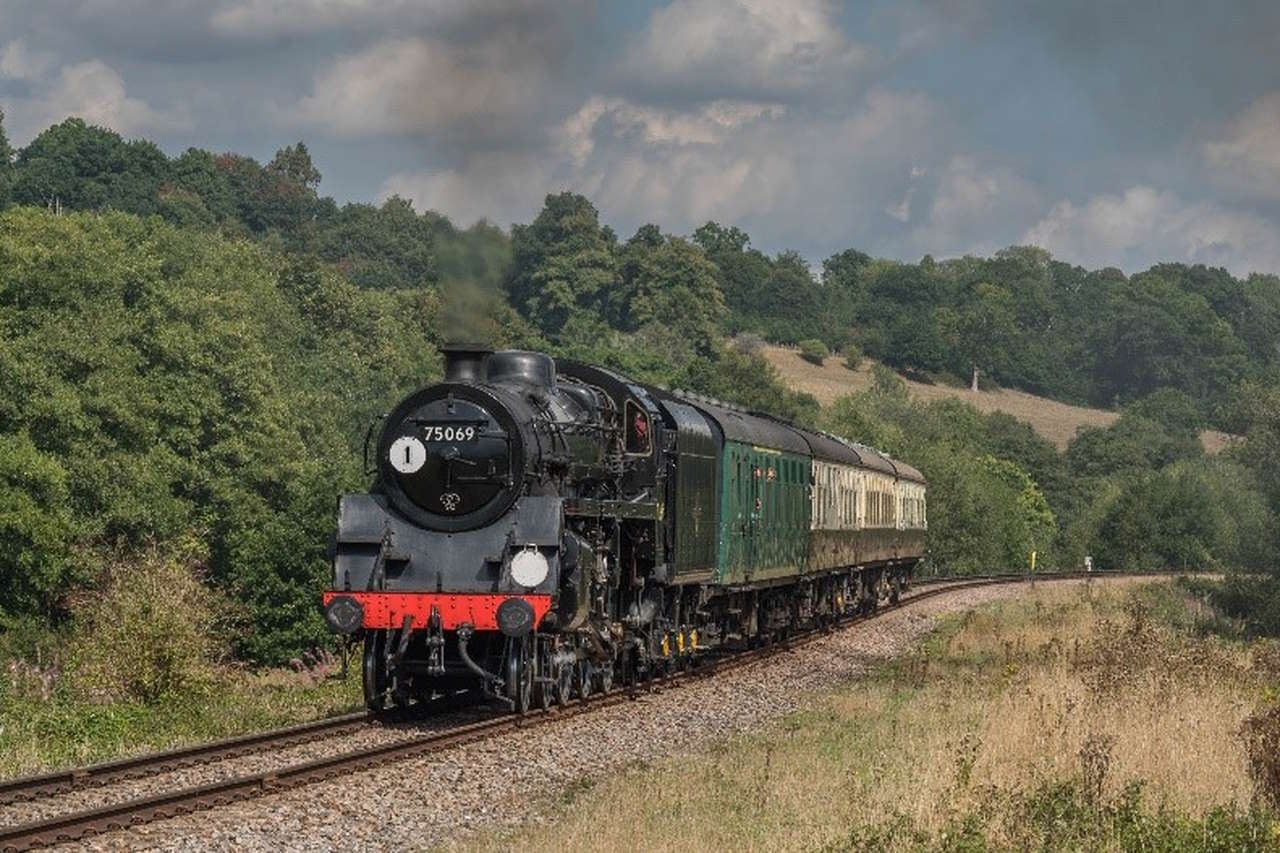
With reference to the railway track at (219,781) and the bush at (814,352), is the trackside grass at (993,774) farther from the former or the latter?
the bush at (814,352)

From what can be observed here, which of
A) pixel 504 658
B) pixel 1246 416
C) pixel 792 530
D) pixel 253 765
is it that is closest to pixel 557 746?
pixel 504 658

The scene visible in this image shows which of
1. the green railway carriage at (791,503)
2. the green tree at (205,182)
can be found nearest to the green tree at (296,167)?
the green tree at (205,182)

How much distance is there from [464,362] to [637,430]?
3.58 m

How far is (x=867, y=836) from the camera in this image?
41.3 ft

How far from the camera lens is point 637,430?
2428 cm

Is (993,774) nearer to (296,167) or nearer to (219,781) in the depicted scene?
(219,781)

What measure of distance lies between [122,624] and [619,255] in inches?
5051

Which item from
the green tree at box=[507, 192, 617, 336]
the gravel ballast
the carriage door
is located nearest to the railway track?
the gravel ballast

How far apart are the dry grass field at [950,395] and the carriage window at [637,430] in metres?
134

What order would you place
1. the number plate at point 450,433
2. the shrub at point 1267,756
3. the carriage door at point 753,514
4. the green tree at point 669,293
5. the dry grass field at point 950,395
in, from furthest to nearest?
the dry grass field at point 950,395, the green tree at point 669,293, the carriage door at point 753,514, the number plate at point 450,433, the shrub at point 1267,756

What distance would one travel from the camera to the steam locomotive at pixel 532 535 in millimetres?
19969

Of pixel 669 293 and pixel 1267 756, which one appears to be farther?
pixel 669 293

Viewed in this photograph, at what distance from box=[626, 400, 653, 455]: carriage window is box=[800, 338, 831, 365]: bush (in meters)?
163

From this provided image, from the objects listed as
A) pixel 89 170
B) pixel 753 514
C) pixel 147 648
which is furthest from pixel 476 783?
pixel 89 170
